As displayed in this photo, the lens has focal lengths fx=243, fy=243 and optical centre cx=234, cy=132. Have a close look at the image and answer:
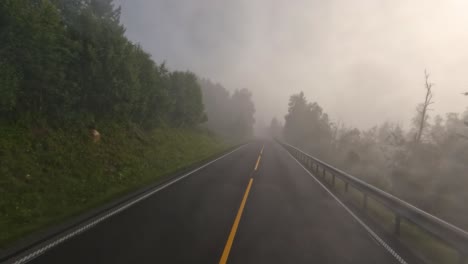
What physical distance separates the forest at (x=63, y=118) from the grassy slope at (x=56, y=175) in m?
0.03

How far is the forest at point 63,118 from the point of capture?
7.96m

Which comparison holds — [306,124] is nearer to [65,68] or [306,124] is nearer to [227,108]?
[227,108]

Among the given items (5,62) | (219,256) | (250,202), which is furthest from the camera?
(5,62)

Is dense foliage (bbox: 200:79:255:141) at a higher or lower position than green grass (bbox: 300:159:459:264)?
higher

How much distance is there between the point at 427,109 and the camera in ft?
103

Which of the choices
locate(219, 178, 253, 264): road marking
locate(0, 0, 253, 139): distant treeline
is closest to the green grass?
locate(219, 178, 253, 264): road marking

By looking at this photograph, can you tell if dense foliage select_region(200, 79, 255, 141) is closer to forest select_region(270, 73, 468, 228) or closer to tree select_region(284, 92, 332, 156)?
tree select_region(284, 92, 332, 156)

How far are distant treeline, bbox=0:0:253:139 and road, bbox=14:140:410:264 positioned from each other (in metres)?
7.72

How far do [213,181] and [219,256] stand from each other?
7.24 meters

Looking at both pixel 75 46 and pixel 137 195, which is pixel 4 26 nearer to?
pixel 75 46

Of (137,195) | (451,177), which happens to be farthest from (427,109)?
(137,195)

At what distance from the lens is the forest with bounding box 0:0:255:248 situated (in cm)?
796

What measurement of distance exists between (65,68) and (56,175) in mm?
6083

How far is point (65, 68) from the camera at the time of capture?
41.1 feet
